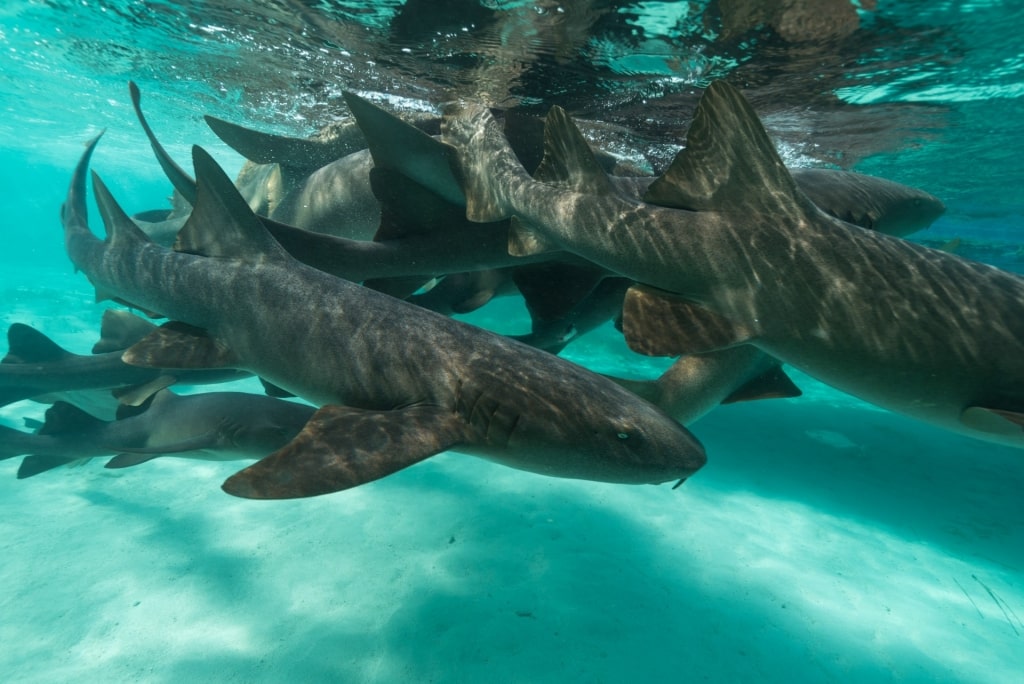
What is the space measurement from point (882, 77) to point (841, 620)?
9.23 metres

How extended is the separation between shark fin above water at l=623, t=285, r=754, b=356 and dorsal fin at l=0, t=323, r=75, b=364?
8.18m

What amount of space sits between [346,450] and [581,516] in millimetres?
5477

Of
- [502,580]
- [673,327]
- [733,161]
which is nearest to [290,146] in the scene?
[502,580]

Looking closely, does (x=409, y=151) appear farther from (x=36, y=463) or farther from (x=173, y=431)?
(x=36, y=463)

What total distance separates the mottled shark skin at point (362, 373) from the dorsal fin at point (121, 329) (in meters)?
3.37

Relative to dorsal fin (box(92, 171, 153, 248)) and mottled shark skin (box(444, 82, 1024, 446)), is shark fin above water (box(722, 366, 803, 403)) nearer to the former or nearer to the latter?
mottled shark skin (box(444, 82, 1024, 446))

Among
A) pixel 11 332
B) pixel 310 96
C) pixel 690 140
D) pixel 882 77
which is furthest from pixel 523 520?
pixel 310 96

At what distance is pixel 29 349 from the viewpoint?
7199 millimetres

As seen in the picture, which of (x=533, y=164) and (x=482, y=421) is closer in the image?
(x=482, y=421)

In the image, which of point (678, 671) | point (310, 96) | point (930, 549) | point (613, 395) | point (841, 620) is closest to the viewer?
point (613, 395)

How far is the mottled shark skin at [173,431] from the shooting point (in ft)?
19.8

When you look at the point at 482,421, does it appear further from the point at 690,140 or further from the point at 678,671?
the point at 678,671

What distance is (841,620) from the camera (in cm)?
612

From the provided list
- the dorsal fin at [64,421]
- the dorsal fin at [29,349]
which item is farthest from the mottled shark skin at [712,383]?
the dorsal fin at [29,349]
